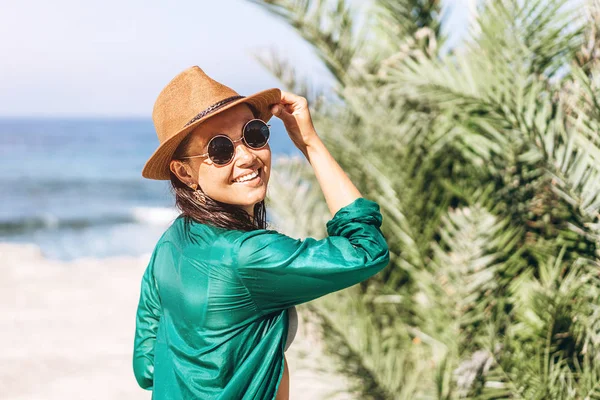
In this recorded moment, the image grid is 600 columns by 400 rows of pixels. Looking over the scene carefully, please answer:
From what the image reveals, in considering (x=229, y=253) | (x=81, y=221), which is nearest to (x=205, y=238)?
(x=229, y=253)

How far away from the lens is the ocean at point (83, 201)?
2042 cm

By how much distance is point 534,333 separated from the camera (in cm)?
308

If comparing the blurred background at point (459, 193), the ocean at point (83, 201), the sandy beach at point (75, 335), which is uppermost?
the blurred background at point (459, 193)

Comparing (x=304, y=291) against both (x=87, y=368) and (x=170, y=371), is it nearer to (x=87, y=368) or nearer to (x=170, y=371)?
(x=170, y=371)

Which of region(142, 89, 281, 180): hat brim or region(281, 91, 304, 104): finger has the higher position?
region(281, 91, 304, 104): finger

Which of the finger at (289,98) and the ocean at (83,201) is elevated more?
the finger at (289,98)

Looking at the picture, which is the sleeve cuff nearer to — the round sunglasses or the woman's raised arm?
the woman's raised arm

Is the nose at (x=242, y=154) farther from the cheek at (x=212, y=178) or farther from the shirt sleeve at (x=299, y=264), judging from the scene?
the shirt sleeve at (x=299, y=264)

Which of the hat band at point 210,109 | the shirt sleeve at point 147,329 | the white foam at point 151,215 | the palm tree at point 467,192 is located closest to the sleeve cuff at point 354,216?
the hat band at point 210,109

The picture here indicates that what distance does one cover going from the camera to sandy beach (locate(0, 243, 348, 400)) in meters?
6.66

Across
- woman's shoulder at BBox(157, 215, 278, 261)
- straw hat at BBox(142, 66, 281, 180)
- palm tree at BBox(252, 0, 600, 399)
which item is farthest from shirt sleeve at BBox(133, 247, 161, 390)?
palm tree at BBox(252, 0, 600, 399)

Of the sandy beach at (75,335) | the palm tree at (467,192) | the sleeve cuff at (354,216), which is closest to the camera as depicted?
the sleeve cuff at (354,216)

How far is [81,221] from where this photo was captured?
77.9 ft

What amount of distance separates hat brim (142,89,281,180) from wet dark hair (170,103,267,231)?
2cm
